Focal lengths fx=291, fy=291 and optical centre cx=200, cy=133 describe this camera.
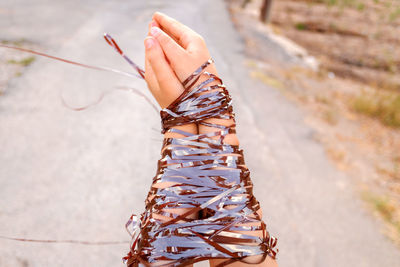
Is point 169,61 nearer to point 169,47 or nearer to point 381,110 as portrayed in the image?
point 169,47

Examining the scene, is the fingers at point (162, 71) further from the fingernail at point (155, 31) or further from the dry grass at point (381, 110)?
the dry grass at point (381, 110)

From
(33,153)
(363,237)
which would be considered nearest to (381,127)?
(363,237)

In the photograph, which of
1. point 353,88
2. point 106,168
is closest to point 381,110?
point 353,88

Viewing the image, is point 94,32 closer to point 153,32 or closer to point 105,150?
point 105,150

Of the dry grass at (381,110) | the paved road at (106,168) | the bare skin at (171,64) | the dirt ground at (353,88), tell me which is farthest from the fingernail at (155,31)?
the dry grass at (381,110)

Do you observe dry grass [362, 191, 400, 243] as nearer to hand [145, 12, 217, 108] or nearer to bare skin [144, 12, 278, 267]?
bare skin [144, 12, 278, 267]
